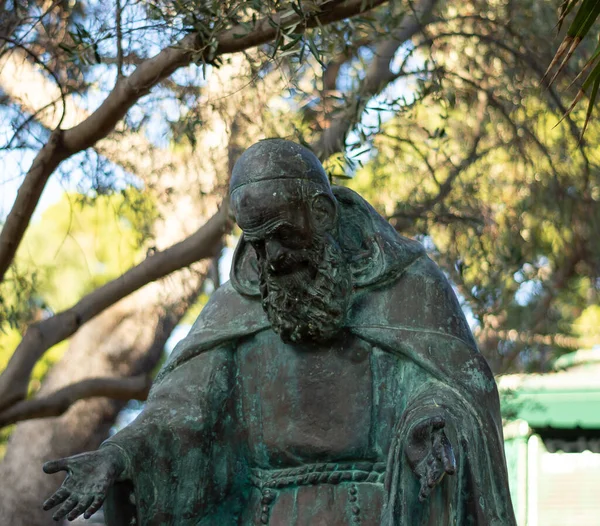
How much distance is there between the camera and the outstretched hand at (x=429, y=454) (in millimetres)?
3945

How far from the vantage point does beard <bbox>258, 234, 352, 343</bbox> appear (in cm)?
456

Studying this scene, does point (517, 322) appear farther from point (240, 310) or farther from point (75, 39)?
point (240, 310)

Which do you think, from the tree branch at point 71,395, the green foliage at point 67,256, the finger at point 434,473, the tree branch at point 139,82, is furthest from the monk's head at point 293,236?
the green foliage at point 67,256

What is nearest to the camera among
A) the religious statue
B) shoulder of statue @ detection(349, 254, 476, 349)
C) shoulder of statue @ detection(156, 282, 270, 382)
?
the religious statue

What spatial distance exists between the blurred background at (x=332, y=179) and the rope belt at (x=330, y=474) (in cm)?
281

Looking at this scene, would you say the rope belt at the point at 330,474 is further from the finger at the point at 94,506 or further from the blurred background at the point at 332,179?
the blurred background at the point at 332,179

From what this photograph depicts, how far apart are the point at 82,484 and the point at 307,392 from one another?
90cm

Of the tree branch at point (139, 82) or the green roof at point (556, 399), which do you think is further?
the green roof at point (556, 399)

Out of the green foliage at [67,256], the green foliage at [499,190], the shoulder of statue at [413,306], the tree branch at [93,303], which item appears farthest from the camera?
the green foliage at [67,256]

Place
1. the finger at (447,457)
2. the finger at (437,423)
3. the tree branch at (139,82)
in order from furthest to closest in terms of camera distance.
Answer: the tree branch at (139,82) < the finger at (437,423) < the finger at (447,457)

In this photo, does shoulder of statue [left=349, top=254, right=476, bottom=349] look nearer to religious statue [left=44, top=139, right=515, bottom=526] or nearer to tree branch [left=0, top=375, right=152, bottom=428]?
religious statue [left=44, top=139, right=515, bottom=526]

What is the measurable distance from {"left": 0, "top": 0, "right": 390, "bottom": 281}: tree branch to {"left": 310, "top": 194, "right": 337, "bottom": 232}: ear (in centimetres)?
194

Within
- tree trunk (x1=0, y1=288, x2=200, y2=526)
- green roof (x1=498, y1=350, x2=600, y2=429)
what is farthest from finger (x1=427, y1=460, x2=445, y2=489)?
tree trunk (x1=0, y1=288, x2=200, y2=526)

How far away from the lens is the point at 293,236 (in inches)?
175
